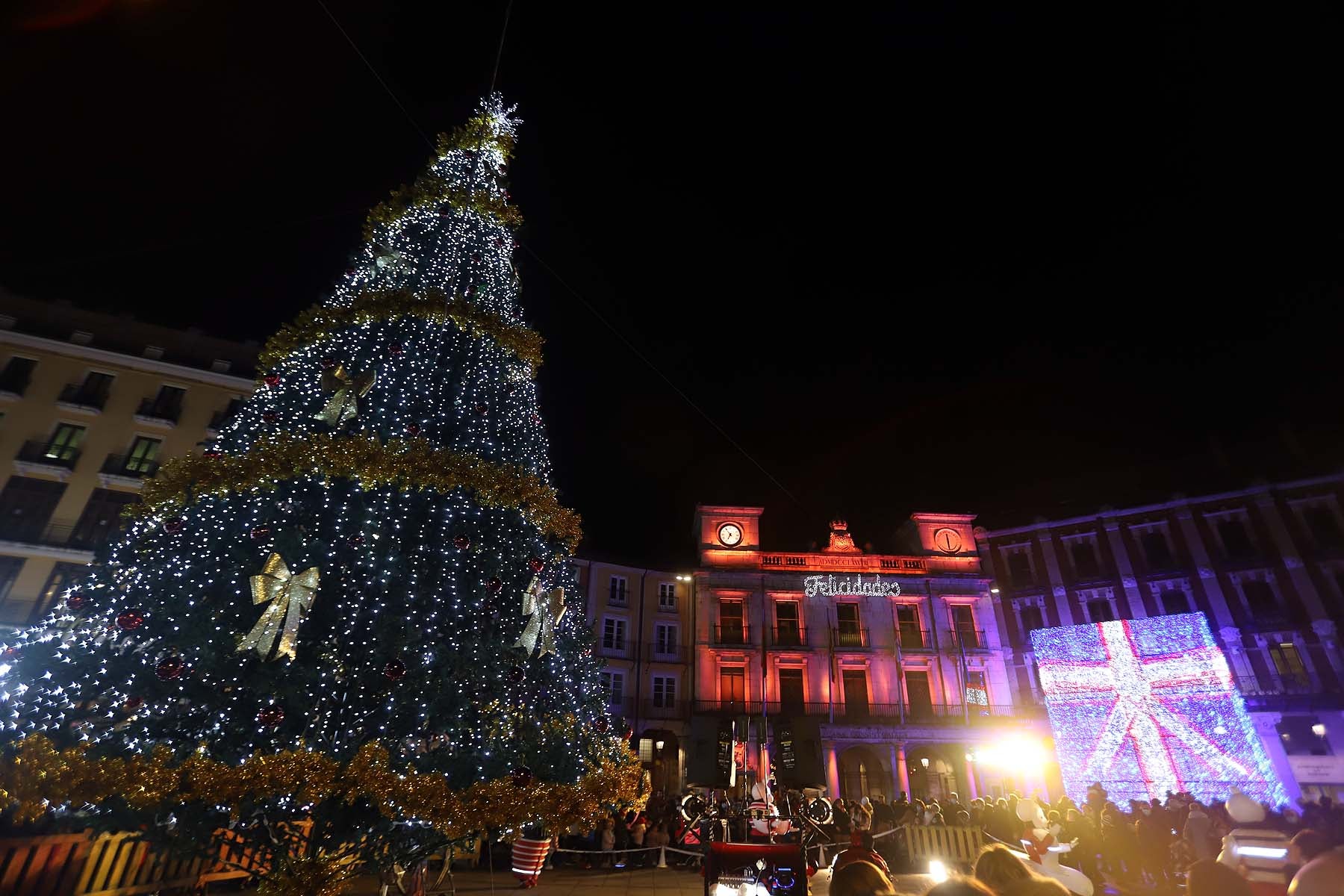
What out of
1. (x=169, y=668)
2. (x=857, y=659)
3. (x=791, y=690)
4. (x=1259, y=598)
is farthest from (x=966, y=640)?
(x=169, y=668)

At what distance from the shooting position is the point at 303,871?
5.04m

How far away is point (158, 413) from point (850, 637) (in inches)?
1362

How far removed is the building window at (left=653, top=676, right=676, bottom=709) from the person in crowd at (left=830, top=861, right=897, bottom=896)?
27.3 m

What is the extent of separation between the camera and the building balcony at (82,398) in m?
25.1

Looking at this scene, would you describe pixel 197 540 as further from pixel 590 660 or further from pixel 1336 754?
pixel 1336 754

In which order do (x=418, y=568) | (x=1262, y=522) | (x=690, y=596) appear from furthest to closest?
1. (x=690, y=596)
2. (x=1262, y=522)
3. (x=418, y=568)

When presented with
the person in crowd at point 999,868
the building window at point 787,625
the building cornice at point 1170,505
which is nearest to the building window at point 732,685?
the building window at point 787,625

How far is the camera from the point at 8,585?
70.5ft

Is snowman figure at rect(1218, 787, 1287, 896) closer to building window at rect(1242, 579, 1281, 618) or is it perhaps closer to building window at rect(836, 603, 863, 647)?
building window at rect(836, 603, 863, 647)

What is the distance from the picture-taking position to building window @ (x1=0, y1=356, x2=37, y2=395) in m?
24.3

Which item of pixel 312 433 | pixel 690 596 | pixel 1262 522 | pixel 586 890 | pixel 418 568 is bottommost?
pixel 586 890

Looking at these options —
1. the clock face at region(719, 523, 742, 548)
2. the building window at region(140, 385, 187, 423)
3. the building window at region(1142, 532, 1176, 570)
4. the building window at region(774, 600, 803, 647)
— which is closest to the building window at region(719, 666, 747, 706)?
the building window at region(774, 600, 803, 647)

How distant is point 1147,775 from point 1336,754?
15423mm

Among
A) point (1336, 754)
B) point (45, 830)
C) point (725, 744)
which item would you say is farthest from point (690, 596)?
point (1336, 754)
